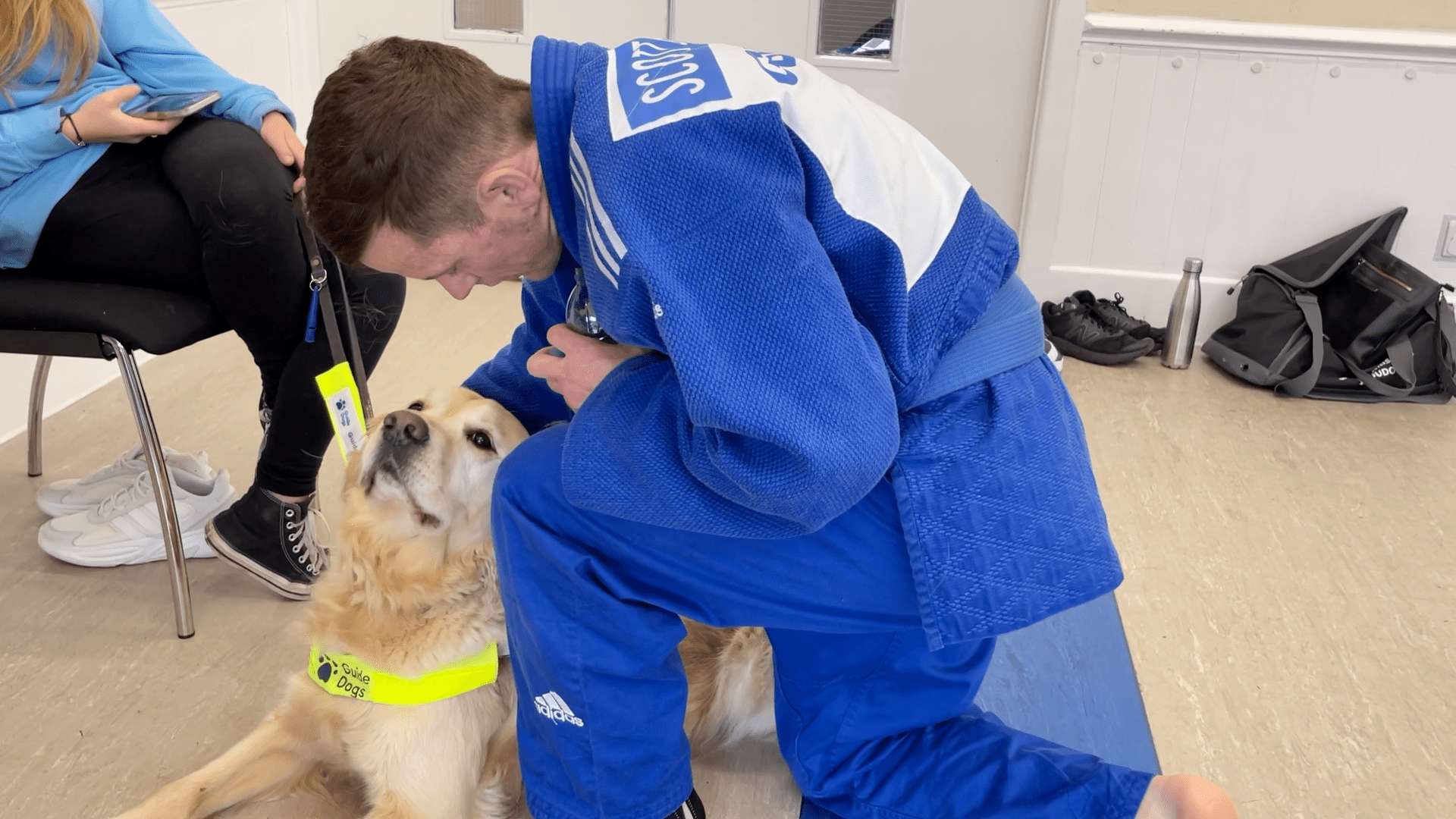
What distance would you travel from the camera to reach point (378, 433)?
4.97ft

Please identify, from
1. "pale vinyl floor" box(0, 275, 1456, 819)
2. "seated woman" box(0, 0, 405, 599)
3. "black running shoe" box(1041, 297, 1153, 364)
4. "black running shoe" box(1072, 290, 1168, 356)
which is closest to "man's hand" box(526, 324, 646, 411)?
"pale vinyl floor" box(0, 275, 1456, 819)

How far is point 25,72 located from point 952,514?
5.40 feet

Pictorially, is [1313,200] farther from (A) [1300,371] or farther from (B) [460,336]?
(B) [460,336]

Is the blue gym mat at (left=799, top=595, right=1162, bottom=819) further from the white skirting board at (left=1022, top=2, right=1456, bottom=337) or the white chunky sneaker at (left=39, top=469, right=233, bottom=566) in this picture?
the white skirting board at (left=1022, top=2, right=1456, bottom=337)

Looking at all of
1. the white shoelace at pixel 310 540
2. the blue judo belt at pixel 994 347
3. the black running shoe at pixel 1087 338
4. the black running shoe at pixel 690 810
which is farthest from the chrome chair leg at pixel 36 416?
the black running shoe at pixel 1087 338

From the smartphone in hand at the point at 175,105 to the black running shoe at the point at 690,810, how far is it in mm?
1335

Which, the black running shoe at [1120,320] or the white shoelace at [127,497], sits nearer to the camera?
the white shoelace at [127,497]

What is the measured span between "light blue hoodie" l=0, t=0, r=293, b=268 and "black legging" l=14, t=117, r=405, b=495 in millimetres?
29

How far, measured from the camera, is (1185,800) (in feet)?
4.08

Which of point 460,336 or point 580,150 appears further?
point 460,336

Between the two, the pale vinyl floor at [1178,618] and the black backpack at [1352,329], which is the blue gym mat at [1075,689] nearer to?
the pale vinyl floor at [1178,618]

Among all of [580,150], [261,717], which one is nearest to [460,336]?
[261,717]

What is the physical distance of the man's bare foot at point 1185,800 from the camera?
1.22m

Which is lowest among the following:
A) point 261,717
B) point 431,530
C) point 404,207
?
point 261,717
